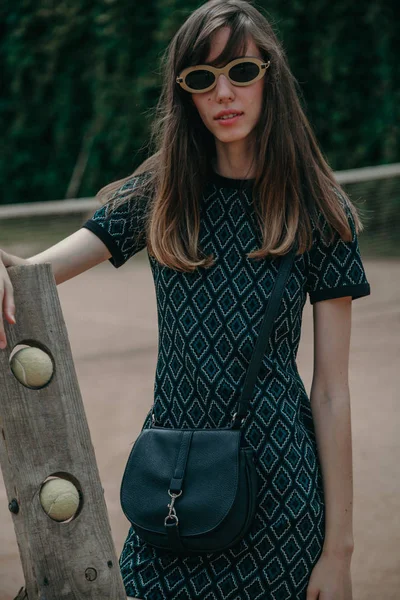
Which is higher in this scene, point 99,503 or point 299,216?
point 299,216

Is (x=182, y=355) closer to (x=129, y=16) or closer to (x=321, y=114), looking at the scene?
(x=321, y=114)

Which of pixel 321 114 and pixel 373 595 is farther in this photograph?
pixel 321 114

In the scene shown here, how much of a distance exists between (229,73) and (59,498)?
100cm

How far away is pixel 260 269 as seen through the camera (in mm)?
2070

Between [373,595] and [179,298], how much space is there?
6.93ft

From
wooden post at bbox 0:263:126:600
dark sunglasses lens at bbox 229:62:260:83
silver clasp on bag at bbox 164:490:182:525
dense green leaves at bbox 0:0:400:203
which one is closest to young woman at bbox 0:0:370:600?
dark sunglasses lens at bbox 229:62:260:83

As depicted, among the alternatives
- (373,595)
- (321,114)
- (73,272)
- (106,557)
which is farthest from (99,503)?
(321,114)

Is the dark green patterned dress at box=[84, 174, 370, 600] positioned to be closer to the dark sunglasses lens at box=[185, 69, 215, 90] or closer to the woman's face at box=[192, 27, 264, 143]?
the woman's face at box=[192, 27, 264, 143]

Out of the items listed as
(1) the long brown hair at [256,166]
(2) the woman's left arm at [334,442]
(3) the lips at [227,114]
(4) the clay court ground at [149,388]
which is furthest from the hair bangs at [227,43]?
(4) the clay court ground at [149,388]

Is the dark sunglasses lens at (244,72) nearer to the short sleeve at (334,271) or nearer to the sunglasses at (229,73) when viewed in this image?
the sunglasses at (229,73)

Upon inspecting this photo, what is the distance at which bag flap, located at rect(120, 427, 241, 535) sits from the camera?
194 cm

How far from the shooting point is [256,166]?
2.15 meters

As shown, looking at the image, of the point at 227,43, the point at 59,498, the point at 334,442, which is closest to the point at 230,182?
the point at 227,43

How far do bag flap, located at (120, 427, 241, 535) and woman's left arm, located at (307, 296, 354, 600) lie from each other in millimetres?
251
